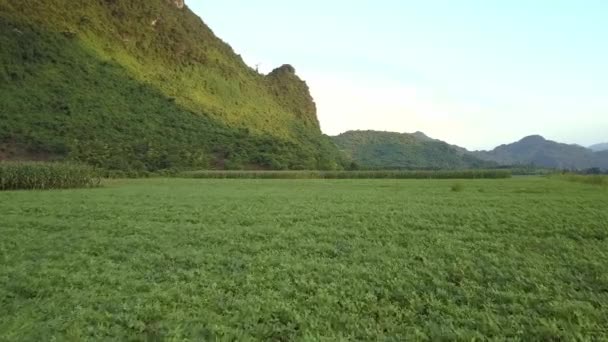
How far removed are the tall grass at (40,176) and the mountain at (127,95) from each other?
2104cm

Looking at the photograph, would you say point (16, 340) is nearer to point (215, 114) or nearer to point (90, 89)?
point (90, 89)

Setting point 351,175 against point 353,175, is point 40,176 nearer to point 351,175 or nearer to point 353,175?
point 351,175

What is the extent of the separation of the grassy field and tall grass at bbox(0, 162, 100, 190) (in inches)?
932

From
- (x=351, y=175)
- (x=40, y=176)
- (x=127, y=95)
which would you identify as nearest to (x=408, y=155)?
(x=351, y=175)

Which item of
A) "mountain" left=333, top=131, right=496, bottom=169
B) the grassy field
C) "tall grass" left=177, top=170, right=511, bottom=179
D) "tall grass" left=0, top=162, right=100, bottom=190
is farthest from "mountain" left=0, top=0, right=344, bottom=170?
"mountain" left=333, top=131, right=496, bottom=169

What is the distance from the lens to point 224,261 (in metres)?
11.9

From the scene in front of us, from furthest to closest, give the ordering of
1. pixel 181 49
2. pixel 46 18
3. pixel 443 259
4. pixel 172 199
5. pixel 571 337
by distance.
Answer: pixel 181 49, pixel 46 18, pixel 172 199, pixel 443 259, pixel 571 337

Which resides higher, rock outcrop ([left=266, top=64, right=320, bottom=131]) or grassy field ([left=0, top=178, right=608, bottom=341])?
rock outcrop ([left=266, top=64, right=320, bottom=131])

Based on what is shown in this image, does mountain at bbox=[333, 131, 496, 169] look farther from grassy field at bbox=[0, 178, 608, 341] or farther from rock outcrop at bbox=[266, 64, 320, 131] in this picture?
grassy field at bbox=[0, 178, 608, 341]

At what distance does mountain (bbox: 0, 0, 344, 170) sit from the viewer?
68125 millimetres

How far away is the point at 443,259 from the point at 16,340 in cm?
893

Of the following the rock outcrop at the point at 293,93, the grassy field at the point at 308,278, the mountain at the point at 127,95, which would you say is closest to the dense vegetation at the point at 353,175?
the mountain at the point at 127,95

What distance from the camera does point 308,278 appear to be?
10.1 metres

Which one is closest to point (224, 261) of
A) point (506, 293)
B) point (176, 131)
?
point (506, 293)
